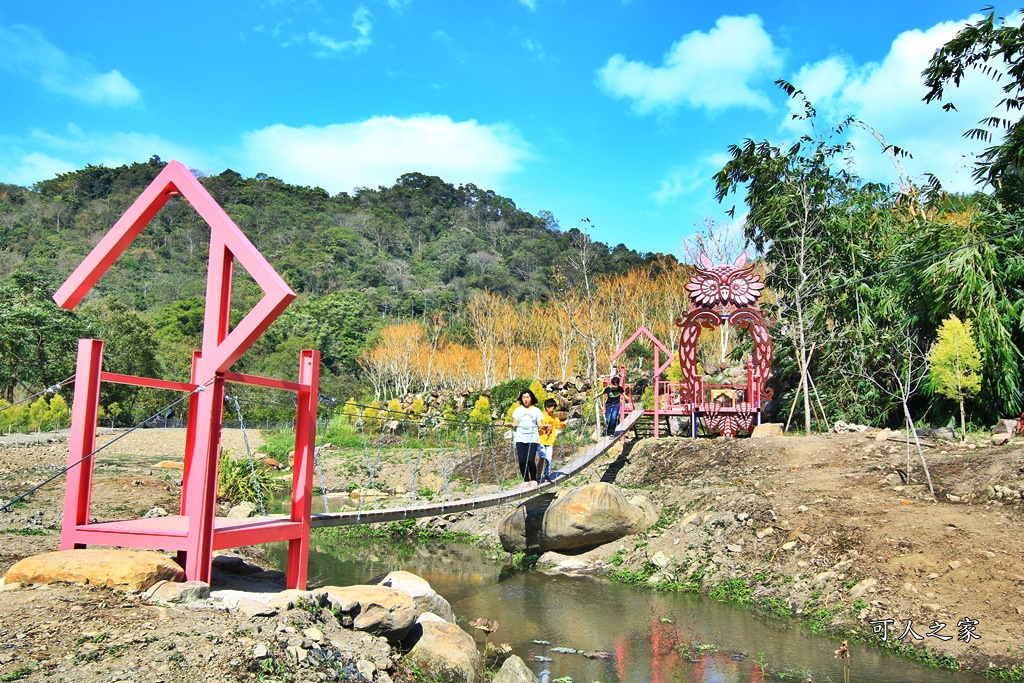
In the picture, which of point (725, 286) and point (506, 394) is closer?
point (725, 286)

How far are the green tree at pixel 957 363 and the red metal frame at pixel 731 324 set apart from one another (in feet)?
9.38

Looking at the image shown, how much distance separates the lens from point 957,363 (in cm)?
1027

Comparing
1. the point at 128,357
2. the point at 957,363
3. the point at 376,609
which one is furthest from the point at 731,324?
the point at 128,357

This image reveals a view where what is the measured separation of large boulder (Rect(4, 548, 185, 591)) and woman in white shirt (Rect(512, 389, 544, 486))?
14.2ft

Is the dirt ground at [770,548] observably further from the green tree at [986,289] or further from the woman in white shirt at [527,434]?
the woman in white shirt at [527,434]

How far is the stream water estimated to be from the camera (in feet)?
19.3

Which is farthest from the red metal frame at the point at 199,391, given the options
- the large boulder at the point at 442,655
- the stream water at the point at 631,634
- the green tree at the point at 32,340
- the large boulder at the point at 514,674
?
the green tree at the point at 32,340

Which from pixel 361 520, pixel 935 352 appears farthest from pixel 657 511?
pixel 361 520

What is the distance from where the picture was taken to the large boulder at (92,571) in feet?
13.7

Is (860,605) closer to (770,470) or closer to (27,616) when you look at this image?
(770,470)

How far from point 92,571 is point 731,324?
10.8 meters

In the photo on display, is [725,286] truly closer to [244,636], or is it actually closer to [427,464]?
[427,464]

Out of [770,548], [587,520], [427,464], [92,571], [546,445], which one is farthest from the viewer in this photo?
[427,464]

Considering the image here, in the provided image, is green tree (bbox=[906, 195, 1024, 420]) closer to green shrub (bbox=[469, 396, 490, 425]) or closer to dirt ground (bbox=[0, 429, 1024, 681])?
dirt ground (bbox=[0, 429, 1024, 681])
